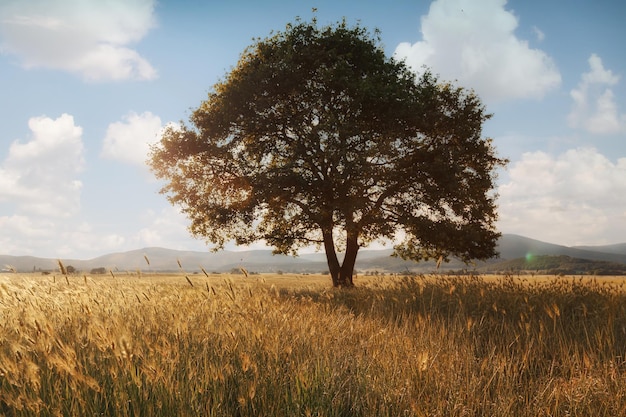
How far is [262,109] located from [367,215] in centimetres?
673

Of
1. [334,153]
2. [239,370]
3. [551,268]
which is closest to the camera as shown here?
[239,370]

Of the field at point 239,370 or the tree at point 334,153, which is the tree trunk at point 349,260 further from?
the field at point 239,370

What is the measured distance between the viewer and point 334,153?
A: 19.3 metres

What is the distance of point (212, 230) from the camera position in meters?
23.9

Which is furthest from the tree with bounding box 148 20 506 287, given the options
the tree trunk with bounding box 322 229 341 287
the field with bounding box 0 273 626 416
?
the field with bounding box 0 273 626 416

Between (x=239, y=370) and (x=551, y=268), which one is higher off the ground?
(x=239, y=370)

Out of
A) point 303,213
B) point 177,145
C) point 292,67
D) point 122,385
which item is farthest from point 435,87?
point 122,385

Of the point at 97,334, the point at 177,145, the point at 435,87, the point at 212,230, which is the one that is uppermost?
the point at 435,87

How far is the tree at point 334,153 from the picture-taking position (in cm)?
2027

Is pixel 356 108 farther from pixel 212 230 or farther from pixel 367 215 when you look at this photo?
pixel 212 230

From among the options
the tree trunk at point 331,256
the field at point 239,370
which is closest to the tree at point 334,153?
the tree trunk at point 331,256

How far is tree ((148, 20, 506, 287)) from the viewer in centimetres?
2027

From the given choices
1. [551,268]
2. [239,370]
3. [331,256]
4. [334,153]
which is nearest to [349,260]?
[331,256]

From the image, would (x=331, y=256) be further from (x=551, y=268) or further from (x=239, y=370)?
(x=551, y=268)
